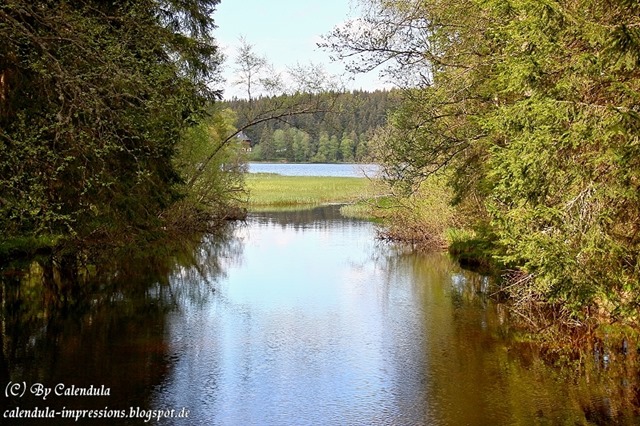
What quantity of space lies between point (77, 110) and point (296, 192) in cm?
3799

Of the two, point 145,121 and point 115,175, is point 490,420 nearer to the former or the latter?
point 145,121

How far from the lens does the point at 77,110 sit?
25.9 feet

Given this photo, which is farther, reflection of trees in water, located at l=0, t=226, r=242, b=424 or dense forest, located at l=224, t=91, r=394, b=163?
dense forest, located at l=224, t=91, r=394, b=163

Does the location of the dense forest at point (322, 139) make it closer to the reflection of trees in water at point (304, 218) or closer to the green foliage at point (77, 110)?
the reflection of trees in water at point (304, 218)

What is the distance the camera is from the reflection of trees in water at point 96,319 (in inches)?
347

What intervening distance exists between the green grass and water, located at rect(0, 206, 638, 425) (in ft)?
66.7

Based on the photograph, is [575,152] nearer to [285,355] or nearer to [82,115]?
[285,355]

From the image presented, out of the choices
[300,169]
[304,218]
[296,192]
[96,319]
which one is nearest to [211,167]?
[304,218]

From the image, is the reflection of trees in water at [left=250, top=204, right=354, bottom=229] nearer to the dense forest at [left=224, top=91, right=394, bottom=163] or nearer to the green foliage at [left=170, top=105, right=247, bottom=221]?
the green foliage at [left=170, top=105, right=247, bottom=221]

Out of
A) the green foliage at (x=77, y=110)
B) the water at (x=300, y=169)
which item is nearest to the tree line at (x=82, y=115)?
the green foliage at (x=77, y=110)

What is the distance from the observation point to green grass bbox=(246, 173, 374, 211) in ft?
135

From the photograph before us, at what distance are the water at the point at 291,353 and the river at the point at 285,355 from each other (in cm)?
3

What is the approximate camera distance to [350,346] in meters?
10.7

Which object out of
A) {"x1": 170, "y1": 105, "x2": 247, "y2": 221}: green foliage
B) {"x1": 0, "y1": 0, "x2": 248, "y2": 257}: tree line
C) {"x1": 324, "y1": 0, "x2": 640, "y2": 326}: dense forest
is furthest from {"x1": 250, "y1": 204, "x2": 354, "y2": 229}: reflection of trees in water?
{"x1": 324, "y1": 0, "x2": 640, "y2": 326}: dense forest
